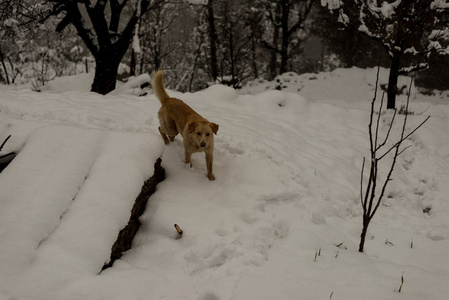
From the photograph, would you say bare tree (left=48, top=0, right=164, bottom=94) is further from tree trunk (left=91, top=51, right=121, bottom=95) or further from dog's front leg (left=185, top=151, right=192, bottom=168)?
dog's front leg (left=185, top=151, right=192, bottom=168)

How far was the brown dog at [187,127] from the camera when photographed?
4.19m

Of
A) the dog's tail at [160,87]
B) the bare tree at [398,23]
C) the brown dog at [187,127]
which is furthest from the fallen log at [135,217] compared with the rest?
the bare tree at [398,23]

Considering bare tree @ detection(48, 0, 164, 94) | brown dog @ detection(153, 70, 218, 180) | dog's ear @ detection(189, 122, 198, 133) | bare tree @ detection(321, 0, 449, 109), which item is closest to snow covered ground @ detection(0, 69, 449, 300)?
brown dog @ detection(153, 70, 218, 180)

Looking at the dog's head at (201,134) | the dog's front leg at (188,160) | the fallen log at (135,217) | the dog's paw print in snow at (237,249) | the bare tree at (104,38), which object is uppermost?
the bare tree at (104,38)

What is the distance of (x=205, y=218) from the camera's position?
362cm

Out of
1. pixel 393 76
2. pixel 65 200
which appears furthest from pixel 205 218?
pixel 393 76

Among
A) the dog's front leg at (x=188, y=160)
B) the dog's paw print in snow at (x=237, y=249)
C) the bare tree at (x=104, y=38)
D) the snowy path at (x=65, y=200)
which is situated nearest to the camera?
the snowy path at (x=65, y=200)

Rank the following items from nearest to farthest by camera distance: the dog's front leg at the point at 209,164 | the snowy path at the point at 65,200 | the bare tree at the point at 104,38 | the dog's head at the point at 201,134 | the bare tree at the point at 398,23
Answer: the snowy path at the point at 65,200 < the dog's head at the point at 201,134 < the dog's front leg at the point at 209,164 < the bare tree at the point at 398,23 < the bare tree at the point at 104,38

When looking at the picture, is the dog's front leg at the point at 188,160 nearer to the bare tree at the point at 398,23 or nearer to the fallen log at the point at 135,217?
the fallen log at the point at 135,217

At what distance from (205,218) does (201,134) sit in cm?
117

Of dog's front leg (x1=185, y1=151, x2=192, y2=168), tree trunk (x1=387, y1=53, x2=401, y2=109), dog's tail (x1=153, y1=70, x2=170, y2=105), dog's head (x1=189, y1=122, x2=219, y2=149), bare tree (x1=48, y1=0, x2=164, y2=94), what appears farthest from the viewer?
bare tree (x1=48, y1=0, x2=164, y2=94)

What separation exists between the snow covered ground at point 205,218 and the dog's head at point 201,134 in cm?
54

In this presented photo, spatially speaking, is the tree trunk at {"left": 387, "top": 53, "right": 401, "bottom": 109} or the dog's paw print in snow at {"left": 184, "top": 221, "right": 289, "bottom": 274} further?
the tree trunk at {"left": 387, "top": 53, "right": 401, "bottom": 109}

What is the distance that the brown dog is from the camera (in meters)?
4.19
